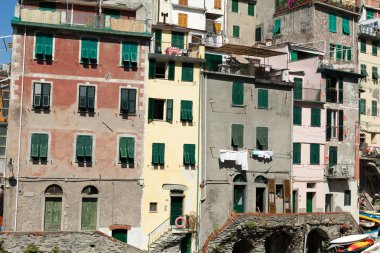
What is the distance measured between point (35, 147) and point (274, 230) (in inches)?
799

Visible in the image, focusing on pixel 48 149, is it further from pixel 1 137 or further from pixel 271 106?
pixel 271 106

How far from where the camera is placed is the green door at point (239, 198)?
156ft

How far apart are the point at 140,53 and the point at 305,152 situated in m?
18.5

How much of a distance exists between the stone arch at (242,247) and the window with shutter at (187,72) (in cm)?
1398

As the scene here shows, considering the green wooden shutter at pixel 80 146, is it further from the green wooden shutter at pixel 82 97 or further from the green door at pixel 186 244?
the green door at pixel 186 244

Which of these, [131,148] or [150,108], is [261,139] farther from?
[131,148]

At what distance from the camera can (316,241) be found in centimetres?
5281

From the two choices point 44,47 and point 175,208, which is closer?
point 44,47

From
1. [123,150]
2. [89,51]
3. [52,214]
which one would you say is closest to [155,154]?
[123,150]

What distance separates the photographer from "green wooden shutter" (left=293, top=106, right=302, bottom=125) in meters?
52.2

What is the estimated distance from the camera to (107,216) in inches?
1663

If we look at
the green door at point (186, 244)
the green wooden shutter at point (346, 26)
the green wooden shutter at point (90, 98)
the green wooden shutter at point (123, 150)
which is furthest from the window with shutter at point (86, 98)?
the green wooden shutter at point (346, 26)

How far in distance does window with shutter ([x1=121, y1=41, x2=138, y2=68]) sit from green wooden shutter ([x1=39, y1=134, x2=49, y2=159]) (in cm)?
802

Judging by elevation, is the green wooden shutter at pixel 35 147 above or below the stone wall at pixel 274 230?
above
